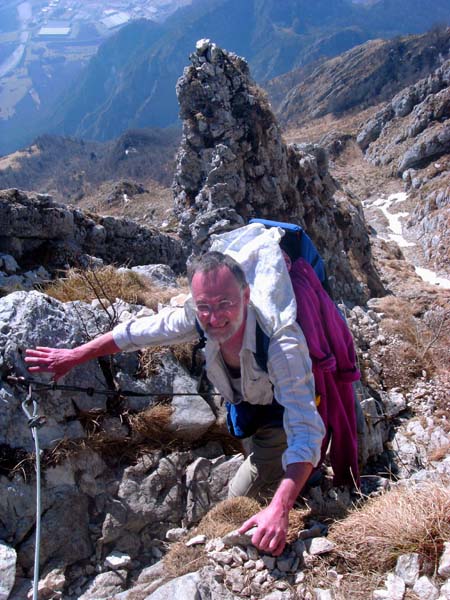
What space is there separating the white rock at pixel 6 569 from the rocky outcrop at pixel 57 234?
7131mm

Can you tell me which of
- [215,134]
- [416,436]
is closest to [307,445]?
[416,436]

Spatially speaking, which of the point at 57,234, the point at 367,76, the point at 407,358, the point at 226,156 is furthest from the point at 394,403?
the point at 367,76

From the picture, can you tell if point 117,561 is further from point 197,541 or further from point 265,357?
point 265,357

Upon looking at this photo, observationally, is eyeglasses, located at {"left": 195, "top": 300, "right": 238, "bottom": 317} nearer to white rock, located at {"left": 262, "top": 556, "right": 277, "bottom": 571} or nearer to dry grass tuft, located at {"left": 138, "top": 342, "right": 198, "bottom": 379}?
white rock, located at {"left": 262, "top": 556, "right": 277, "bottom": 571}

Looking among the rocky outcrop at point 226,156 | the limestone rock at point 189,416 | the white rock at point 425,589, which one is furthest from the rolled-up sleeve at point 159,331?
the rocky outcrop at point 226,156

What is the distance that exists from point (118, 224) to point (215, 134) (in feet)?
17.1

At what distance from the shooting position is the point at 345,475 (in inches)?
173

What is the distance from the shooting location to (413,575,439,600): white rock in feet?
8.61

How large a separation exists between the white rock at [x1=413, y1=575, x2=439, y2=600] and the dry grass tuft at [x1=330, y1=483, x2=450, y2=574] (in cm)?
13

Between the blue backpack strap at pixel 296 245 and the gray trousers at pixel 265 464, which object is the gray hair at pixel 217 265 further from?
the gray trousers at pixel 265 464

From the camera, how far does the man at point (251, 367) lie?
307 cm

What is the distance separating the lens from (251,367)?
3.52m

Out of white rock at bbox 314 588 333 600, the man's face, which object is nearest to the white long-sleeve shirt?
the man's face

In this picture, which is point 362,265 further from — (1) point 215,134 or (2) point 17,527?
(2) point 17,527
